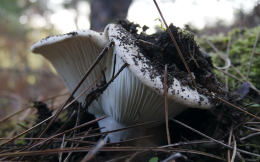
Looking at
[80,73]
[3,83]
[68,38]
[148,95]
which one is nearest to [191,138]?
[148,95]

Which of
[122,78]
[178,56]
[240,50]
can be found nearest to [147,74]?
[122,78]

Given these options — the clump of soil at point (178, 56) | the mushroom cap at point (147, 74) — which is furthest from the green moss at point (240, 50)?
the mushroom cap at point (147, 74)

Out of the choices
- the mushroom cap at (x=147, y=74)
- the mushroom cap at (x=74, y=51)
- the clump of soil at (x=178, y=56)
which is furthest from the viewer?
the clump of soil at (x=178, y=56)

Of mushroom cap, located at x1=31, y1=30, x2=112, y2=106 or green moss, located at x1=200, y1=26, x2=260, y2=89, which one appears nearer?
mushroom cap, located at x1=31, y1=30, x2=112, y2=106

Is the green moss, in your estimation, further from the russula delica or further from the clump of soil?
the russula delica

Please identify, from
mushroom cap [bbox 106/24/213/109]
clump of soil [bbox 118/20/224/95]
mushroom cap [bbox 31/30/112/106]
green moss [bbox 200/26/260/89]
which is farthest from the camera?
green moss [bbox 200/26/260/89]

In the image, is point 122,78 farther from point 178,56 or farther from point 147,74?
point 178,56

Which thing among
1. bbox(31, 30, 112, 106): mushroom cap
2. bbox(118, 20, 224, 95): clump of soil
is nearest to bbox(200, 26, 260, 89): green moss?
bbox(118, 20, 224, 95): clump of soil

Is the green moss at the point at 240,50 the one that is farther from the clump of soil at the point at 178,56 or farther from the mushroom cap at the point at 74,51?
the mushroom cap at the point at 74,51
